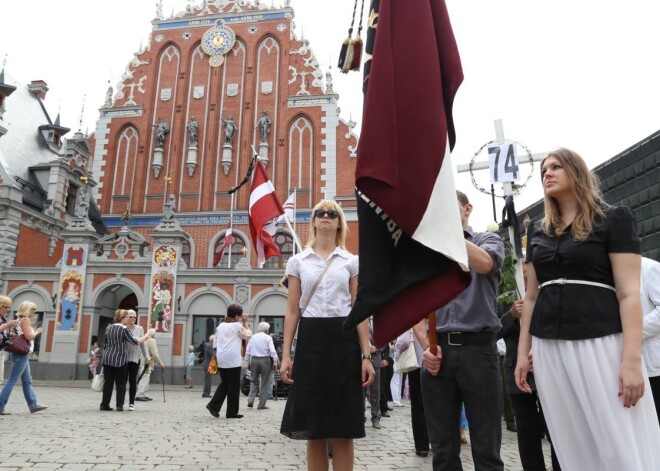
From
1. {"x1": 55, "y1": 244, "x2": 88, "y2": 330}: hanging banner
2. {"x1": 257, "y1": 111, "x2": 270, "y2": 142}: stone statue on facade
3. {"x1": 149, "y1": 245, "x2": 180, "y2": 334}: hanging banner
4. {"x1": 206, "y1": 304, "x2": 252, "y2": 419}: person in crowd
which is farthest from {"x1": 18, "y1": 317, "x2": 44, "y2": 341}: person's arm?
{"x1": 257, "y1": 111, "x2": 270, "y2": 142}: stone statue on facade

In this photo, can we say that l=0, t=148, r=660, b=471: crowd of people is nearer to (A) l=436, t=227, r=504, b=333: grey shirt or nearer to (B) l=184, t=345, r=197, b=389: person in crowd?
(A) l=436, t=227, r=504, b=333: grey shirt

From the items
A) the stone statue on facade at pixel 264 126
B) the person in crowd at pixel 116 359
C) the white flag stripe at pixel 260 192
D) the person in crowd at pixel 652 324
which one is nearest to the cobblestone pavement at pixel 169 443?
the person in crowd at pixel 116 359

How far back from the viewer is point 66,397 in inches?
451

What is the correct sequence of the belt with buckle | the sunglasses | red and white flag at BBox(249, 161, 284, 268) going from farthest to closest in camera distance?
red and white flag at BBox(249, 161, 284, 268) → the sunglasses → the belt with buckle

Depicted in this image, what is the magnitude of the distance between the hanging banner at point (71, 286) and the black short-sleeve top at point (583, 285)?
60.8ft

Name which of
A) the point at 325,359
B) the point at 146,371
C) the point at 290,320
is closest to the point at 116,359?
the point at 146,371

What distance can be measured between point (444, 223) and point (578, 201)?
3.17ft

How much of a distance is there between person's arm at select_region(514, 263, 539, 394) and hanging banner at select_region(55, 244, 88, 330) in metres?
18.2

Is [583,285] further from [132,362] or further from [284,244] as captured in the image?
[284,244]

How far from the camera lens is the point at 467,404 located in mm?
2891

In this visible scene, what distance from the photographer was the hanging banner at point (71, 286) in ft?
58.5

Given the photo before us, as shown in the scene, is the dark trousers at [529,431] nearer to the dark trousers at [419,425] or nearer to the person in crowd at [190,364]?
the dark trousers at [419,425]

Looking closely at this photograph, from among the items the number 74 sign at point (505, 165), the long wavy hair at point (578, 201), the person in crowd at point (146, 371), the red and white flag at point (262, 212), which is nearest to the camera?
the long wavy hair at point (578, 201)

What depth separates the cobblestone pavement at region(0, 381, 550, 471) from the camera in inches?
181
